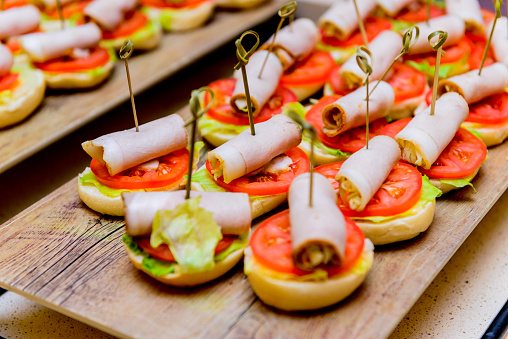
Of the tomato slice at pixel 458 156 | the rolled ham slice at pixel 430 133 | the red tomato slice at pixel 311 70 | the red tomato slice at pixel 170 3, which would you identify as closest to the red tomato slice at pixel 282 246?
the rolled ham slice at pixel 430 133

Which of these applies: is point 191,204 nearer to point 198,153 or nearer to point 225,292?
point 225,292

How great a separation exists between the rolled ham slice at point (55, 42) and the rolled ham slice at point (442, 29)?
8.08 feet

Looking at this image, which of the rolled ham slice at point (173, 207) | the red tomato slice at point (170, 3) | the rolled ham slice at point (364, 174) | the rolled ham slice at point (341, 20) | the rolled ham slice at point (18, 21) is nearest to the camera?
the rolled ham slice at point (173, 207)

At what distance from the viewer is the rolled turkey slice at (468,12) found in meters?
4.82

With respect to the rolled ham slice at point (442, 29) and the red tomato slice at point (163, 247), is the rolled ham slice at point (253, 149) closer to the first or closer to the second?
the red tomato slice at point (163, 247)

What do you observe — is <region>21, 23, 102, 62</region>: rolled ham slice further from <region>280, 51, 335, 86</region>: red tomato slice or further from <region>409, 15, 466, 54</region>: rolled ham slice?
<region>409, 15, 466, 54</region>: rolled ham slice

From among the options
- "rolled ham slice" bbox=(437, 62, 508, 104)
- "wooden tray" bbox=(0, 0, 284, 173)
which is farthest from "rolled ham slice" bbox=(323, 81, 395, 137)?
"wooden tray" bbox=(0, 0, 284, 173)

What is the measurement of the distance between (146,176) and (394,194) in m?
1.34

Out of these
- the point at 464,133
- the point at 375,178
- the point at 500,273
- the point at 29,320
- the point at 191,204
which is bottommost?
the point at 500,273

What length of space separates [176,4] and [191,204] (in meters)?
3.24

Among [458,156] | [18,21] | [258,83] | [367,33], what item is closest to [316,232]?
[458,156]

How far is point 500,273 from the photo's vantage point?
3.59m

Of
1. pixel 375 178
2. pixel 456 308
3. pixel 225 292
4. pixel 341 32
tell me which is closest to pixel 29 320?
pixel 225 292

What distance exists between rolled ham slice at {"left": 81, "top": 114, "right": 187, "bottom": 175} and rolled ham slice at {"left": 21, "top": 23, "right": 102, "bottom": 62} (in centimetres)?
146
